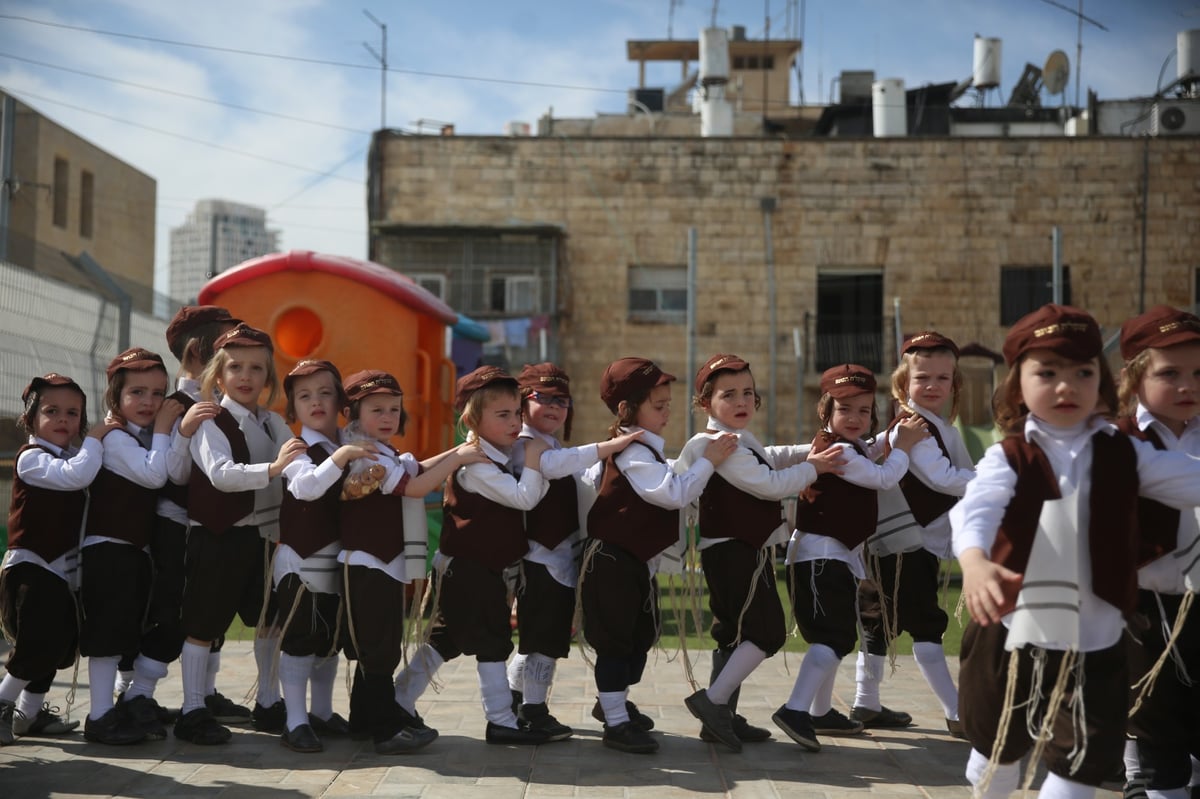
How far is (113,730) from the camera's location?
524 cm

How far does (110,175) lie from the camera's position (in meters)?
32.3

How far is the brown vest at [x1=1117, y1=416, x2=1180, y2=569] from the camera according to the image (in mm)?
3902

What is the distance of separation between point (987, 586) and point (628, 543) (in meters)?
2.08

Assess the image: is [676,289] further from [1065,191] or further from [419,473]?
[419,473]

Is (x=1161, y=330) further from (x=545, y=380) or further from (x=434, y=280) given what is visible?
(x=434, y=280)

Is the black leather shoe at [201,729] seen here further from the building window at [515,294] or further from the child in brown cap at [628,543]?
the building window at [515,294]

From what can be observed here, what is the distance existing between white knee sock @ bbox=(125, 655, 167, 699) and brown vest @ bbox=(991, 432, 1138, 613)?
149 inches

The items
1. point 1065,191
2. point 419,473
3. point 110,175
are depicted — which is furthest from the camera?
point 110,175

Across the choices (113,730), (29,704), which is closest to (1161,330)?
(113,730)

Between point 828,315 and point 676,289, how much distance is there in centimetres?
292

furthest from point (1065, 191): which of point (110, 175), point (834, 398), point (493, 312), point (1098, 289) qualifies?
point (110, 175)

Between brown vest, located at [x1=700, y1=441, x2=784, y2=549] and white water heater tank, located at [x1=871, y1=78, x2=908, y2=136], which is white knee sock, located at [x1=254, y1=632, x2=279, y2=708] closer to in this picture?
brown vest, located at [x1=700, y1=441, x2=784, y2=549]

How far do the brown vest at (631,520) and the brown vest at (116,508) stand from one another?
1980mm

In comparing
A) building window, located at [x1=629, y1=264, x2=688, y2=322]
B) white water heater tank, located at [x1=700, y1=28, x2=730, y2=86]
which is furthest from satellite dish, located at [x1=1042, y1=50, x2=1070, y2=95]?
building window, located at [x1=629, y1=264, x2=688, y2=322]
